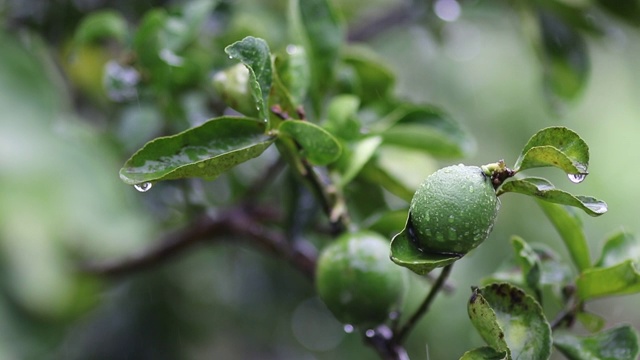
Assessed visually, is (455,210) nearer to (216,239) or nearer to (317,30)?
(317,30)

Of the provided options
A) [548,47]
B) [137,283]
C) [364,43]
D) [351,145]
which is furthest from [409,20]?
[137,283]

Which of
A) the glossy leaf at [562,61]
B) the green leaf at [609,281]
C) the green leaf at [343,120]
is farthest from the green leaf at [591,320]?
the glossy leaf at [562,61]

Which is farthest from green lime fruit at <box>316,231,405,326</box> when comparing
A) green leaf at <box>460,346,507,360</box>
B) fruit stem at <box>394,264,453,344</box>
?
green leaf at <box>460,346,507,360</box>

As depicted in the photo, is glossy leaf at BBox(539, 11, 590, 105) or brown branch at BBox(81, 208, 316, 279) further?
glossy leaf at BBox(539, 11, 590, 105)

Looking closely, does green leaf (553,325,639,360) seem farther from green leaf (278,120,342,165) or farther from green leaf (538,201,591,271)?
green leaf (278,120,342,165)

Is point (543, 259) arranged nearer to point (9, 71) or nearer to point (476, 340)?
point (476, 340)

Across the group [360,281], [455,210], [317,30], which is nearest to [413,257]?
[455,210]
